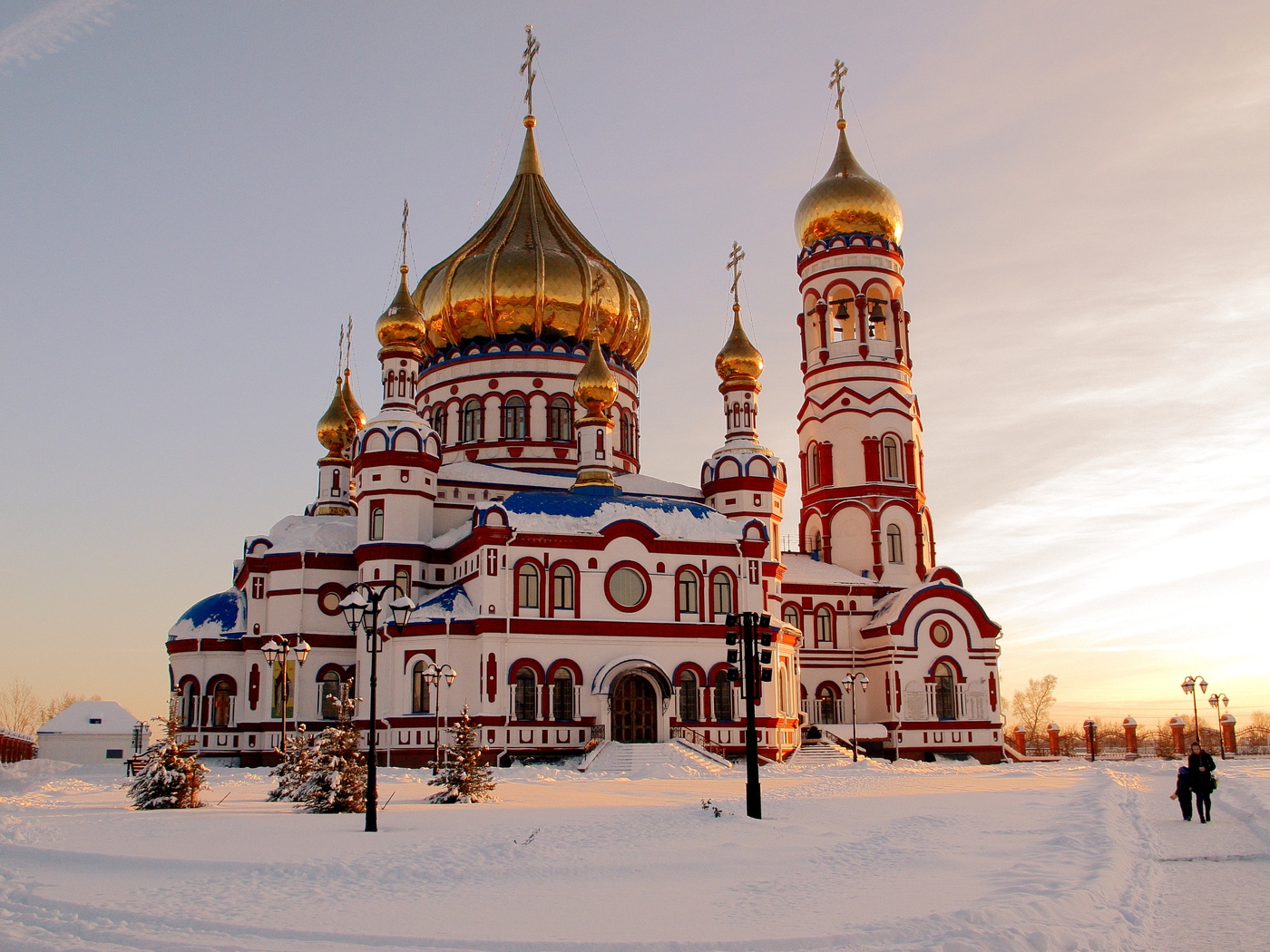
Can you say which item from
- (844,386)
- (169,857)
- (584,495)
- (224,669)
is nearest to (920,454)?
(844,386)

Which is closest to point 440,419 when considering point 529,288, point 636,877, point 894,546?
point 529,288

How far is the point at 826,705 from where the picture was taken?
4294cm

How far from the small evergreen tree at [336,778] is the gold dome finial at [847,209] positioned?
33.6m

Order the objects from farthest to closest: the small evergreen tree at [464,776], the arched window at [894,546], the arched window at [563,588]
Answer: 1. the arched window at [894,546]
2. the arched window at [563,588]
3. the small evergreen tree at [464,776]

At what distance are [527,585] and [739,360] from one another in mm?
12499

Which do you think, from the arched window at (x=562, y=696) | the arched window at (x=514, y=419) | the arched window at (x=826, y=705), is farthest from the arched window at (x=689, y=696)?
the arched window at (x=514, y=419)

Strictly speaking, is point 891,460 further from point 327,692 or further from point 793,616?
A: point 327,692

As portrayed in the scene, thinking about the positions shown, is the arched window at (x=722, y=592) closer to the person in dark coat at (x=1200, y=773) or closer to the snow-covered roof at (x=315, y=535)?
the snow-covered roof at (x=315, y=535)

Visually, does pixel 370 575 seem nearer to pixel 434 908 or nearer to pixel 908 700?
pixel 908 700

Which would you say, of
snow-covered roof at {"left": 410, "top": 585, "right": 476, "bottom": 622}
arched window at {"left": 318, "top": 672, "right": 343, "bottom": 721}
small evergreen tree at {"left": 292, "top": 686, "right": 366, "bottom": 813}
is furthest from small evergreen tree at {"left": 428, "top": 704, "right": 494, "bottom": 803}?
arched window at {"left": 318, "top": 672, "right": 343, "bottom": 721}

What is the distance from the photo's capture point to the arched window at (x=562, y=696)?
3362 centimetres

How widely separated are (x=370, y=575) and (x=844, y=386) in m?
19.3

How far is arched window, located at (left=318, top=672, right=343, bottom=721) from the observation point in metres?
35.8

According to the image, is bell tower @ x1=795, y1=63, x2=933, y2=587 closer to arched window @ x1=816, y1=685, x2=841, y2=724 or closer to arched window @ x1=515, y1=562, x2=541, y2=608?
arched window @ x1=816, y1=685, x2=841, y2=724
